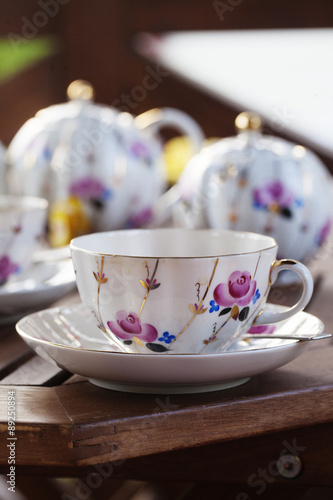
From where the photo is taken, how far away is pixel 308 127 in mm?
1967

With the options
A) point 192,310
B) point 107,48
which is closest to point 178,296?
point 192,310

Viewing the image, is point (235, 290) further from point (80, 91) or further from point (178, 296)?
point (80, 91)

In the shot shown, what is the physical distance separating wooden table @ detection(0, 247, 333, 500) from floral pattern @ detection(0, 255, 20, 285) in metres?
0.16

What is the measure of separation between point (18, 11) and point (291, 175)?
1.61 m

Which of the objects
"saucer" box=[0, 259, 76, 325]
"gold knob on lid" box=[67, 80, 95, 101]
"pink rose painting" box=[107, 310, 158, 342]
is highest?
"gold knob on lid" box=[67, 80, 95, 101]

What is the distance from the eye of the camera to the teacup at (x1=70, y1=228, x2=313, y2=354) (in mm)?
458

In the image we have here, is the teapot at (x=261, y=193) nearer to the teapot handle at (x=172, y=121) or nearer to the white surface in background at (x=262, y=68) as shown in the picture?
the teapot handle at (x=172, y=121)

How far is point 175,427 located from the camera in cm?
44

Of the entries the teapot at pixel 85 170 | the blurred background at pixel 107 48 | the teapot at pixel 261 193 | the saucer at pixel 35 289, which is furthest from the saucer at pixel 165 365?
the blurred background at pixel 107 48

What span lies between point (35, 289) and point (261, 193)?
0.29 metres

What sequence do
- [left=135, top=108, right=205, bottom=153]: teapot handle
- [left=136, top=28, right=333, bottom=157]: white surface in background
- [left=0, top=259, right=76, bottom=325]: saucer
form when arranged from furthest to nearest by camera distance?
[left=136, top=28, right=333, bottom=157]: white surface in background, [left=135, top=108, right=205, bottom=153]: teapot handle, [left=0, top=259, right=76, bottom=325]: saucer

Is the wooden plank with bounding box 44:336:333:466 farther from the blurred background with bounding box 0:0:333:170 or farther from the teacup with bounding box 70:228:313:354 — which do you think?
the blurred background with bounding box 0:0:333:170

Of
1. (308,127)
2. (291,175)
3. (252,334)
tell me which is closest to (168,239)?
(252,334)

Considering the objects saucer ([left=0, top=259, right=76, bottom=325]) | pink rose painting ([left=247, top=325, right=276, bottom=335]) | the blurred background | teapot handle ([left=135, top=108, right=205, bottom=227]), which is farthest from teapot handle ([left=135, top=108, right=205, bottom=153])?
the blurred background
